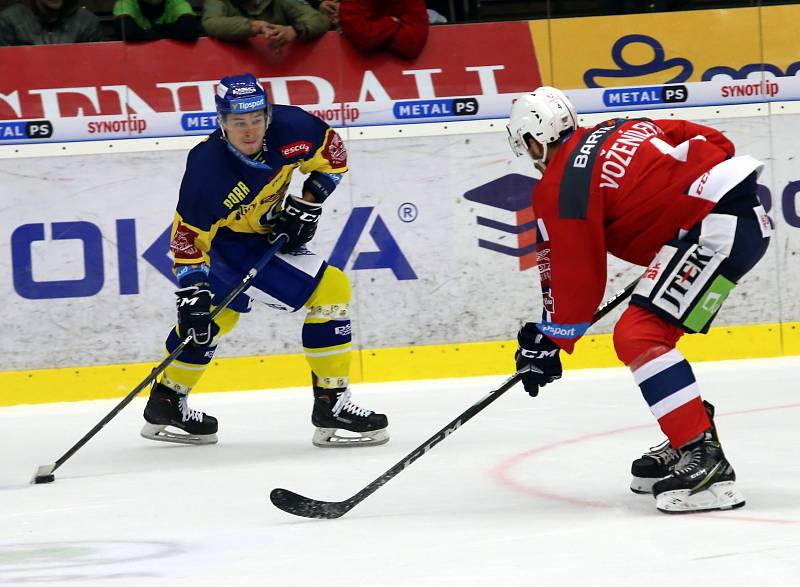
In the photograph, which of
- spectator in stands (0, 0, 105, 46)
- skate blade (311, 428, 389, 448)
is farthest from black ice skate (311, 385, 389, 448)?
spectator in stands (0, 0, 105, 46)

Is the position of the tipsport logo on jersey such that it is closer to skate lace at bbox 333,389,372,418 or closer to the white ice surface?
the white ice surface

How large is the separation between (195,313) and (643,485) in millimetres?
1626

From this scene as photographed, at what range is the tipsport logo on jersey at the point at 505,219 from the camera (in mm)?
6012

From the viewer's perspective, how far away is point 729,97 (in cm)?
614

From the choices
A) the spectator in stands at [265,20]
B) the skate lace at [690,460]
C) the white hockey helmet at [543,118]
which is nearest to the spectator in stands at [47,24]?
the spectator in stands at [265,20]

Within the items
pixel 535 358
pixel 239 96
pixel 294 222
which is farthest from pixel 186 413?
pixel 535 358

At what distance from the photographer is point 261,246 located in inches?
182

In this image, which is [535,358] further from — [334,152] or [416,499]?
[334,152]

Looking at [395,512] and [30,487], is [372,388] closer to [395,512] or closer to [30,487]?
[30,487]

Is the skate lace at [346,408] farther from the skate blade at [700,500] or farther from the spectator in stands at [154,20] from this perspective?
the spectator in stands at [154,20]

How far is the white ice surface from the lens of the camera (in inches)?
109

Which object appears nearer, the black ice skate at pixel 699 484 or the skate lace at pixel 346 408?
the black ice skate at pixel 699 484

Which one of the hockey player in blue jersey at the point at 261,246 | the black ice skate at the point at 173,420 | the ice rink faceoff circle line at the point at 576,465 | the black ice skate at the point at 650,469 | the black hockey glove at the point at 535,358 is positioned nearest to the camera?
the ice rink faceoff circle line at the point at 576,465

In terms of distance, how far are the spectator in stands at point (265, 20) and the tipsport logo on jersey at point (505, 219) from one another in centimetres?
105
